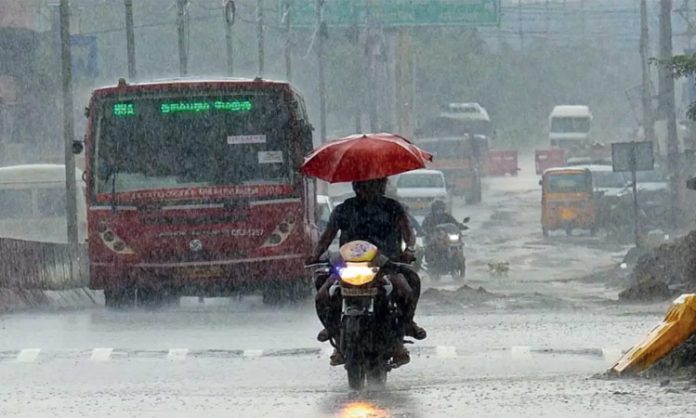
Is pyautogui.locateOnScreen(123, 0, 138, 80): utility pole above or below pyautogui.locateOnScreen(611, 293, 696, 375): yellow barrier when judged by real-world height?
above

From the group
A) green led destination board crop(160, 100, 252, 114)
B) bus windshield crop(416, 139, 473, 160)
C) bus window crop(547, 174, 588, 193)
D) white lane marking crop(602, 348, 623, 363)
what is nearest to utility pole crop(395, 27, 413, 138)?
bus windshield crop(416, 139, 473, 160)

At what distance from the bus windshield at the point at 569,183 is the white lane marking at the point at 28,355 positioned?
41.2 meters

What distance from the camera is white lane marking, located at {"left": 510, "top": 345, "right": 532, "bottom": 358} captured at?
1468 cm

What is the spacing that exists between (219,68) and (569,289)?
61.3 metres

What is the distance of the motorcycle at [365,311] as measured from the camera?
39.0ft

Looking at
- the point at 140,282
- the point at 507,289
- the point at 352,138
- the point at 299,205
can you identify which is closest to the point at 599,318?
the point at 299,205

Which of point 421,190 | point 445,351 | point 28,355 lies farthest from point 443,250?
point 421,190

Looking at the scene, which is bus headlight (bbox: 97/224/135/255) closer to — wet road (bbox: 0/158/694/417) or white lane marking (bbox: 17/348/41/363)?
wet road (bbox: 0/158/694/417)

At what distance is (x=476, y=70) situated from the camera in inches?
4552

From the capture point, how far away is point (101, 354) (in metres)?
15.3

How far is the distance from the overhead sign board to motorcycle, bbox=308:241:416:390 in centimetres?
2811

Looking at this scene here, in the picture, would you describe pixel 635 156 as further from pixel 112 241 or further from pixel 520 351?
pixel 520 351

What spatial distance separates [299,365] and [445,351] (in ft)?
5.03

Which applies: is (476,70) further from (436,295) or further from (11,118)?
(436,295)
